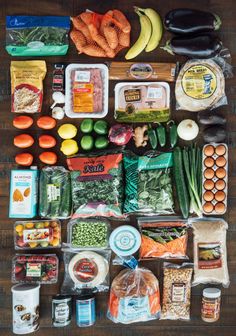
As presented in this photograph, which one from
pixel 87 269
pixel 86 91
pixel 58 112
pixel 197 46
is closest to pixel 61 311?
pixel 87 269

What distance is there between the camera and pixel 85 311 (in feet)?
6.49

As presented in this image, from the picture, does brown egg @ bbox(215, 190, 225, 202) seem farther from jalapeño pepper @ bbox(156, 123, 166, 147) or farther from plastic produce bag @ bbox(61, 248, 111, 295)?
plastic produce bag @ bbox(61, 248, 111, 295)

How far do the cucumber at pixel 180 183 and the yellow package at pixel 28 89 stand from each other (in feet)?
2.23

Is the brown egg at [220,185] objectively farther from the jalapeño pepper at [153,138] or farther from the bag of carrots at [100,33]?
the bag of carrots at [100,33]

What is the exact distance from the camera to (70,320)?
2.04m

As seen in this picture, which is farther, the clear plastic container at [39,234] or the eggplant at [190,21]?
the clear plastic container at [39,234]

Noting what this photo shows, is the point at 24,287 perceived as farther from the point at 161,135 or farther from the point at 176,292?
the point at 161,135

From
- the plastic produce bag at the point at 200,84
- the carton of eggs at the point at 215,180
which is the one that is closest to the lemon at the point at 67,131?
the plastic produce bag at the point at 200,84

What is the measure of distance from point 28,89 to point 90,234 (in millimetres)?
733

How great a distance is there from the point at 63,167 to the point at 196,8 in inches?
38.3

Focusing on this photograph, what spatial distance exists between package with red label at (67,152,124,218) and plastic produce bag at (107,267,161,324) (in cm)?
30

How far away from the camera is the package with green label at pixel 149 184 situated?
1963 millimetres

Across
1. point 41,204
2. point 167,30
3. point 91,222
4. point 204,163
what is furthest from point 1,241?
point 167,30

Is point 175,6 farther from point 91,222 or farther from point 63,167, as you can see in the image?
point 91,222
